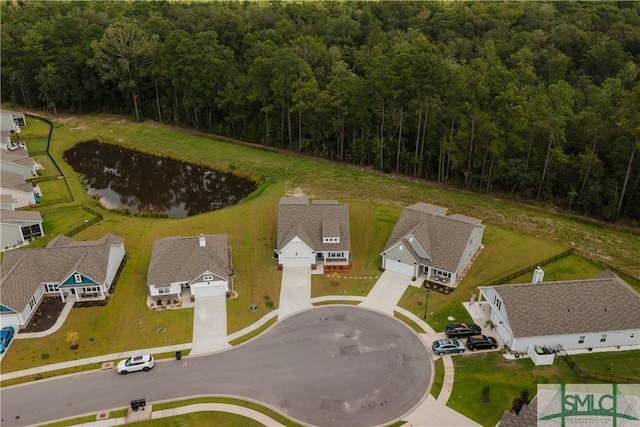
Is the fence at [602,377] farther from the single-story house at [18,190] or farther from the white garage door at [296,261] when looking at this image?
the single-story house at [18,190]

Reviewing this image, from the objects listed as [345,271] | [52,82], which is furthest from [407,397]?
[52,82]

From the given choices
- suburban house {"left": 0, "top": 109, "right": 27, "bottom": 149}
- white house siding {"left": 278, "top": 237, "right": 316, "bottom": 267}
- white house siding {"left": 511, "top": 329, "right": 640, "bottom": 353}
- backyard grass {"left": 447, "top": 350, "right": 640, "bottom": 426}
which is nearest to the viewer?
backyard grass {"left": 447, "top": 350, "right": 640, "bottom": 426}

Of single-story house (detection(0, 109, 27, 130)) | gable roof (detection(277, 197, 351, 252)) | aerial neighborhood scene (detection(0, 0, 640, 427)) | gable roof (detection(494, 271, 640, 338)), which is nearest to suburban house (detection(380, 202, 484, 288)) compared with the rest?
aerial neighborhood scene (detection(0, 0, 640, 427))

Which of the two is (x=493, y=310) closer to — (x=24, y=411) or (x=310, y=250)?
(x=310, y=250)

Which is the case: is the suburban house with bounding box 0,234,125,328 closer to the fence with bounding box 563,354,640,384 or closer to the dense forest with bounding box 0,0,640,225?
the fence with bounding box 563,354,640,384

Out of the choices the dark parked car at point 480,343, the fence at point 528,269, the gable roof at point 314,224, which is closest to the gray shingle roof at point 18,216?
the gable roof at point 314,224

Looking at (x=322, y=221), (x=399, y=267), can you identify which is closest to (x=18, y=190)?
(x=322, y=221)
